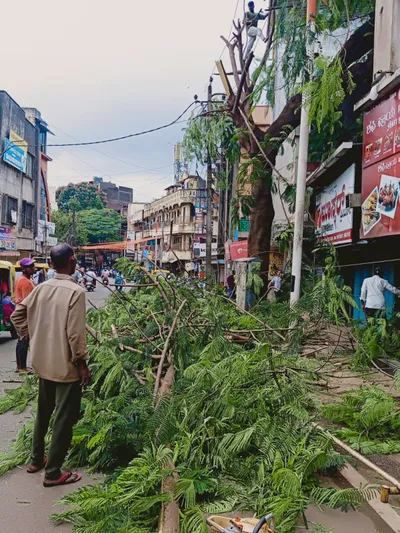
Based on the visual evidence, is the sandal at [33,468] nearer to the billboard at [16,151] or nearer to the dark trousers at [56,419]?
the dark trousers at [56,419]

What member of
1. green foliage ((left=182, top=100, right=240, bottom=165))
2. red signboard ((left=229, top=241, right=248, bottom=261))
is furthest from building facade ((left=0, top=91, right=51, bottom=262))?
green foliage ((left=182, top=100, right=240, bottom=165))

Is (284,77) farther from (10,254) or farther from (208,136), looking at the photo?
(10,254)

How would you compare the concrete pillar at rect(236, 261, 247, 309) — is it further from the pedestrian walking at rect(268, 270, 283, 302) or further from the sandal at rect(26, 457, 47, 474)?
the sandal at rect(26, 457, 47, 474)

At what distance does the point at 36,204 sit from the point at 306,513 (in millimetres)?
37337

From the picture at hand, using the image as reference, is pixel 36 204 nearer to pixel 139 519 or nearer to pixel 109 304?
pixel 109 304

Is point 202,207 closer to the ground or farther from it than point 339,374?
farther from it

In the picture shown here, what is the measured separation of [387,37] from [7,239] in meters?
26.5

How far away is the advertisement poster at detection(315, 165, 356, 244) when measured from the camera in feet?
35.3

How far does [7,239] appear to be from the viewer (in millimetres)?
30391

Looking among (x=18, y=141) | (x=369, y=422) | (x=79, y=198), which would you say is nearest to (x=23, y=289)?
(x=369, y=422)

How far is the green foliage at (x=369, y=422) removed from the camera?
4.47 meters

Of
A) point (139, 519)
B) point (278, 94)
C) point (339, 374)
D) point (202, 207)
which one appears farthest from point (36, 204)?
point (139, 519)

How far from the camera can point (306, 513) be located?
327 cm

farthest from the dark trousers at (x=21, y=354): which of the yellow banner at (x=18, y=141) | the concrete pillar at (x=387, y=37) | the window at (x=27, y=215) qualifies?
the window at (x=27, y=215)
